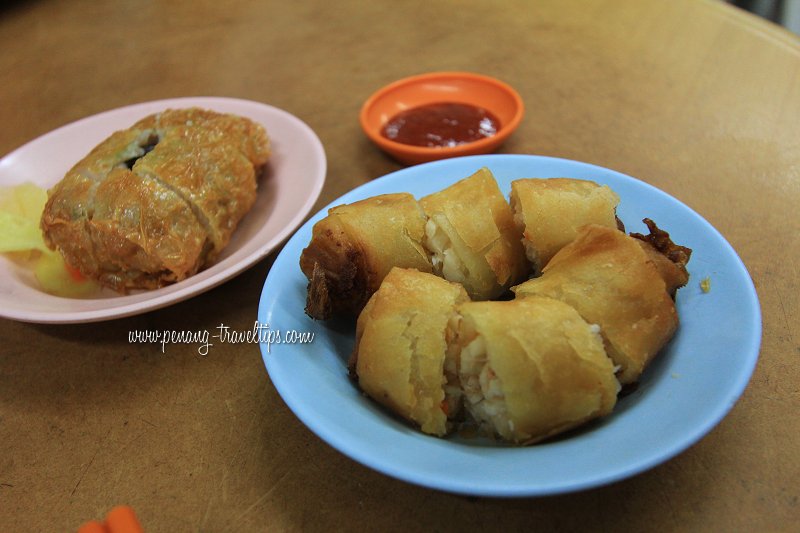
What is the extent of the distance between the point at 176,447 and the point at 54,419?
0.39m

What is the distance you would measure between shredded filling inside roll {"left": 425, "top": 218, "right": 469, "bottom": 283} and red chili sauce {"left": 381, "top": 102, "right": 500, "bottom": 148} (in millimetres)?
975

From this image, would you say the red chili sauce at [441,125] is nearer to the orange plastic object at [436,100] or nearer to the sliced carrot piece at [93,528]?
the orange plastic object at [436,100]

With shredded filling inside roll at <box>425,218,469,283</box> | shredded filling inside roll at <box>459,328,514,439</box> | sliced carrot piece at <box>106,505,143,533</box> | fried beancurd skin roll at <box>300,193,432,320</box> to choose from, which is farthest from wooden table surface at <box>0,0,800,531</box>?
shredded filling inside roll at <box>425,218,469,283</box>

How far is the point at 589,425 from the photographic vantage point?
1197 mm

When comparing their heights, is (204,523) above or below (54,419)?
above

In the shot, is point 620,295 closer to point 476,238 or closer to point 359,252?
point 476,238

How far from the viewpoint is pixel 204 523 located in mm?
1287

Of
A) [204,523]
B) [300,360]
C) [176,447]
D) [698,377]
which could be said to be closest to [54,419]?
[176,447]

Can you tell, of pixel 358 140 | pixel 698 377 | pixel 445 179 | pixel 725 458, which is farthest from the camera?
pixel 358 140

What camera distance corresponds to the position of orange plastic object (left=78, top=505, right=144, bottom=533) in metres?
1.20

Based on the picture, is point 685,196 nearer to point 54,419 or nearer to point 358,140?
point 358,140

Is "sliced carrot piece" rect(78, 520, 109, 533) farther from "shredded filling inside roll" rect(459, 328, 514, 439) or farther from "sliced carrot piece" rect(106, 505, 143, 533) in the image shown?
"shredded filling inside roll" rect(459, 328, 514, 439)

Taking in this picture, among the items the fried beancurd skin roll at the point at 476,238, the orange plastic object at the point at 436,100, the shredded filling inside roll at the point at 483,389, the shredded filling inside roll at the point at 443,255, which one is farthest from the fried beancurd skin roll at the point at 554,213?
the orange plastic object at the point at 436,100

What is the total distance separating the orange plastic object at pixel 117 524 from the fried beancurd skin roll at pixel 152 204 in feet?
2.56
